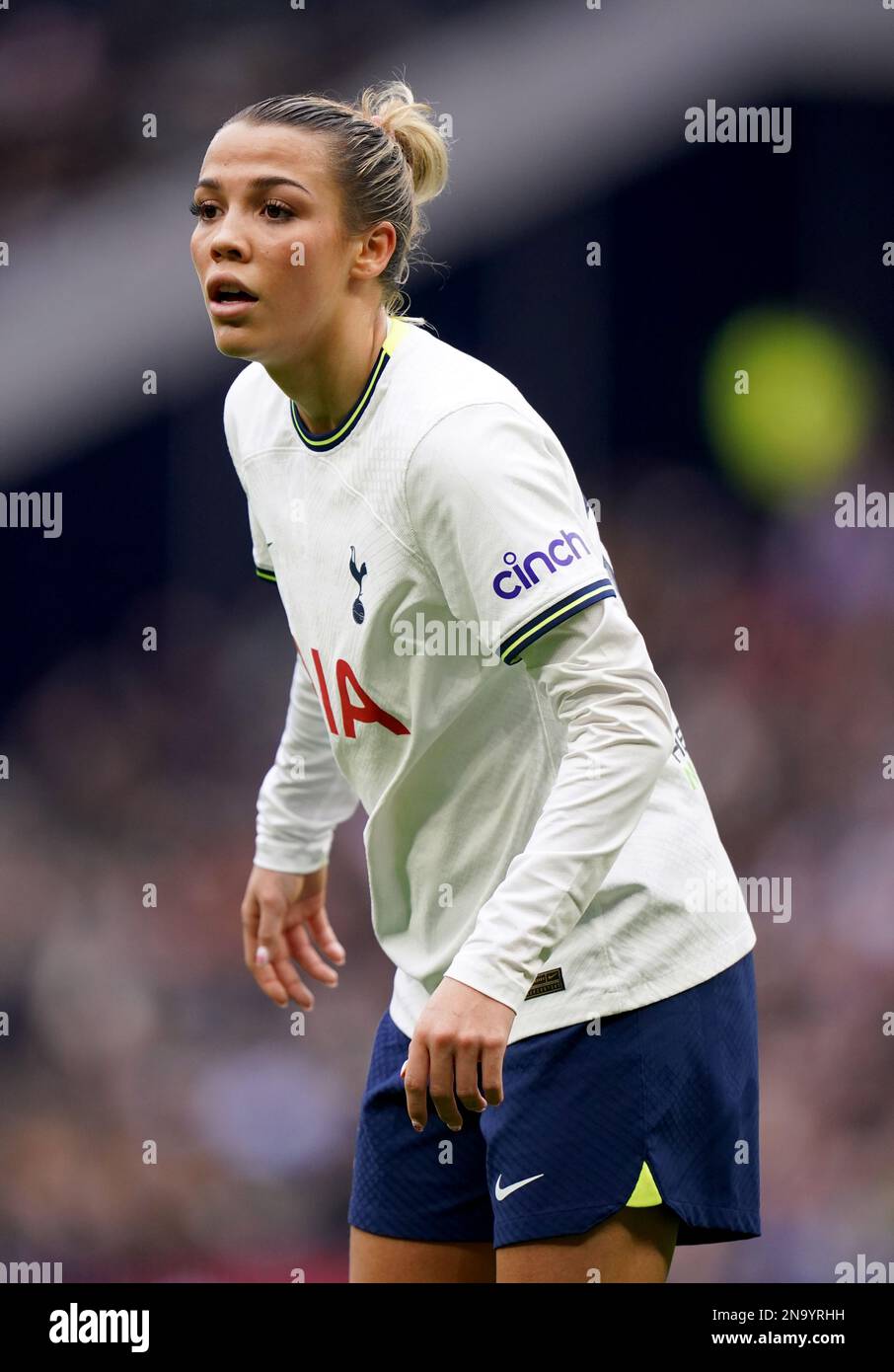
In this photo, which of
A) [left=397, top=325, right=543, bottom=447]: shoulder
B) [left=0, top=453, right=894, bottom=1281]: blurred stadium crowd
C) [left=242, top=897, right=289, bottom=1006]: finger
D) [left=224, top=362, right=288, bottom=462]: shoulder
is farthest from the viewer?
[left=0, top=453, right=894, bottom=1281]: blurred stadium crowd

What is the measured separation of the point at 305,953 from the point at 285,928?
0.15 feet

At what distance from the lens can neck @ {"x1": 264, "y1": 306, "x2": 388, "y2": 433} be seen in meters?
1.71

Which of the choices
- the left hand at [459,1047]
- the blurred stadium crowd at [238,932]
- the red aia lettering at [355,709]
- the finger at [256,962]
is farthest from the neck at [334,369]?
the blurred stadium crowd at [238,932]

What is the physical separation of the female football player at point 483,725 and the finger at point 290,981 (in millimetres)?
375

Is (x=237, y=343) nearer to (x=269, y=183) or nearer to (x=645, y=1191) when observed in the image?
(x=269, y=183)

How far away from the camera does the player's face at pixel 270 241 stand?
5.44 ft

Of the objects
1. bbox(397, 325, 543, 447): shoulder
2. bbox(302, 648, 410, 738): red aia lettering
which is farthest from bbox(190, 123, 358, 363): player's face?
bbox(302, 648, 410, 738): red aia lettering

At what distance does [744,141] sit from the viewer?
350cm

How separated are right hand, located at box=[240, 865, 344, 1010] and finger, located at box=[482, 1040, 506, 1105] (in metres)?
0.73

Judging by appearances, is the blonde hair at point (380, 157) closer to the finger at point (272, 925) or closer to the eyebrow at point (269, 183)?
the eyebrow at point (269, 183)

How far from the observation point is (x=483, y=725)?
66.8 inches

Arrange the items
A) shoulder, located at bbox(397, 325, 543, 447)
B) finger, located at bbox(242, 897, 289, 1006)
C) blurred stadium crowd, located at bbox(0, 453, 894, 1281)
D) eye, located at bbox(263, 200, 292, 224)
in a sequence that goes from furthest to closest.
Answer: blurred stadium crowd, located at bbox(0, 453, 894, 1281), finger, located at bbox(242, 897, 289, 1006), eye, located at bbox(263, 200, 292, 224), shoulder, located at bbox(397, 325, 543, 447)

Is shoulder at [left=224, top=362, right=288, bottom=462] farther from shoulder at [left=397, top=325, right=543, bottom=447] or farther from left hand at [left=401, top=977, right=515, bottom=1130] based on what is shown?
left hand at [left=401, top=977, right=515, bottom=1130]

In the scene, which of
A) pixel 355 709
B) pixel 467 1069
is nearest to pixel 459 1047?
pixel 467 1069
